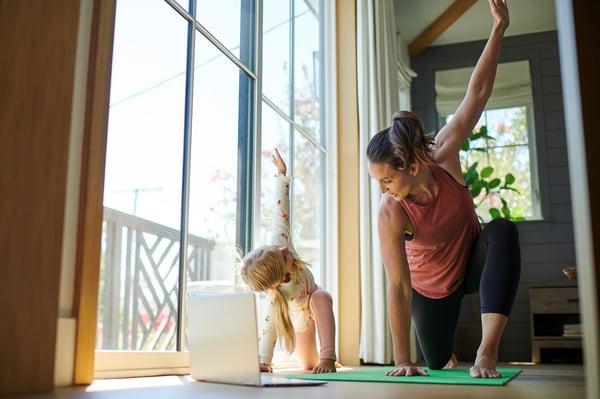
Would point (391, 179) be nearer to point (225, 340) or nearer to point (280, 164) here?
point (280, 164)

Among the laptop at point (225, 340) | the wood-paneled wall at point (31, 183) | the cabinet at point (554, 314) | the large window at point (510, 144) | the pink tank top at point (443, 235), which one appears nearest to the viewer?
the wood-paneled wall at point (31, 183)

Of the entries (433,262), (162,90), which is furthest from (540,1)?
(162,90)

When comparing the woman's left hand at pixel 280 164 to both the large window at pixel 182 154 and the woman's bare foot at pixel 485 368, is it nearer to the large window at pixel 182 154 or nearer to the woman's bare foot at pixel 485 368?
the large window at pixel 182 154

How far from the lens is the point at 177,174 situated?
2.28 meters

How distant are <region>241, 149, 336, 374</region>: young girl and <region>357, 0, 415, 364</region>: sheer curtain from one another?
1.18 metres

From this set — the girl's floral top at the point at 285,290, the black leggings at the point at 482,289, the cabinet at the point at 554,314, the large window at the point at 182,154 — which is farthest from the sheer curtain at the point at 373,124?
the cabinet at the point at 554,314

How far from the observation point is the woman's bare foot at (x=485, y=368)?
1.97 meters

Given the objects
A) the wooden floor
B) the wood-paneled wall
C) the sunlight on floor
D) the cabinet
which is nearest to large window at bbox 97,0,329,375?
the sunlight on floor

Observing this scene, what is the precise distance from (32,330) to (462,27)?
4.99 metres

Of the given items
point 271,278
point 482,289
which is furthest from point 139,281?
point 482,289

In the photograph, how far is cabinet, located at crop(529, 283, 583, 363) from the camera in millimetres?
4469

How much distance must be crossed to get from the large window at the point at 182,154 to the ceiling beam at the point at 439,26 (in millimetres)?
2300

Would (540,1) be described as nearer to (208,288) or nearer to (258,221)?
(258,221)

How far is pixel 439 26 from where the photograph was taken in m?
5.45
